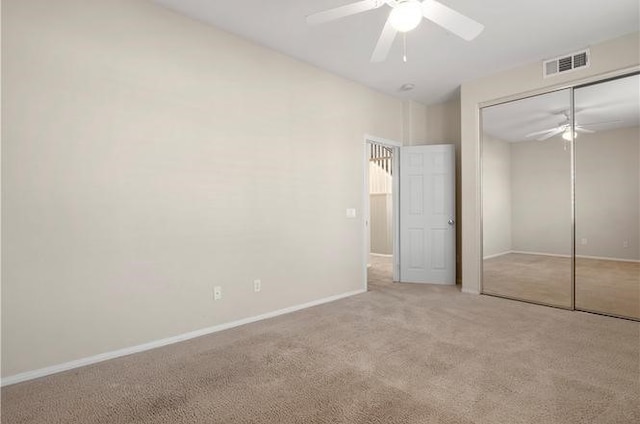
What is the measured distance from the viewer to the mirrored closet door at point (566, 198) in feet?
11.1

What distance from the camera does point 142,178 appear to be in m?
2.67

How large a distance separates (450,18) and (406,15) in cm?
31

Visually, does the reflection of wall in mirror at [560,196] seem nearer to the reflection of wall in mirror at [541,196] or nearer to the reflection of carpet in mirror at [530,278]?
the reflection of wall in mirror at [541,196]

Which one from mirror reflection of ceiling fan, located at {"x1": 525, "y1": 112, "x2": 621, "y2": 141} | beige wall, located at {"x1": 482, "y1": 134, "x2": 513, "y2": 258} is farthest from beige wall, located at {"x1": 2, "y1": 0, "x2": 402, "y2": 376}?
mirror reflection of ceiling fan, located at {"x1": 525, "y1": 112, "x2": 621, "y2": 141}

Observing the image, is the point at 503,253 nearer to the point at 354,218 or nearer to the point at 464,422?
the point at 354,218

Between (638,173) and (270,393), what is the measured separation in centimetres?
407

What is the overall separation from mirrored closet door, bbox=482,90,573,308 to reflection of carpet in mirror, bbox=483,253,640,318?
1cm

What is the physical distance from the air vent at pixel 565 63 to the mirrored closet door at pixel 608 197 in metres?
0.28

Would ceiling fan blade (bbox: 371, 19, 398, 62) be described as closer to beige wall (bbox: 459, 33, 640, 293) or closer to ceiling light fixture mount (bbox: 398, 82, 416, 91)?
ceiling light fixture mount (bbox: 398, 82, 416, 91)

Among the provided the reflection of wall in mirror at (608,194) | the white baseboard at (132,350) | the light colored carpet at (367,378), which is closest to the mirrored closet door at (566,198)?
the reflection of wall in mirror at (608,194)

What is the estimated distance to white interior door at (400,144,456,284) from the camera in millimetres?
4883

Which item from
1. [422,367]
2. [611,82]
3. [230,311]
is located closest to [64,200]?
[230,311]

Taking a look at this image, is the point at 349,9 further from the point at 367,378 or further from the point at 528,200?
the point at 528,200

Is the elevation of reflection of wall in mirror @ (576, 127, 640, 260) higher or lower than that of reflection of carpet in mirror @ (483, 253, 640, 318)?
higher
